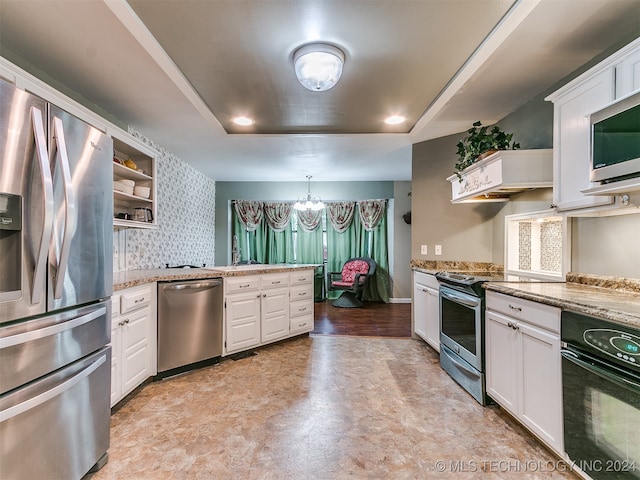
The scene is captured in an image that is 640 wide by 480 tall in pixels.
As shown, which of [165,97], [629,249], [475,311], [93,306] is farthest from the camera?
[165,97]

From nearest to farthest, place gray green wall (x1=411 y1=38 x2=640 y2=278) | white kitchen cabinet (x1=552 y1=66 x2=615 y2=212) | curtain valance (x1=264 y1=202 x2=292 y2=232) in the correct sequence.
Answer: white kitchen cabinet (x1=552 y1=66 x2=615 y2=212) → gray green wall (x1=411 y1=38 x2=640 y2=278) → curtain valance (x1=264 y1=202 x2=292 y2=232)

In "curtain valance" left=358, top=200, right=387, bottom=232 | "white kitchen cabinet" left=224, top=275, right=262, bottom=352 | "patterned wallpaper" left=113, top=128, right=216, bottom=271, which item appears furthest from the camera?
"curtain valance" left=358, top=200, right=387, bottom=232

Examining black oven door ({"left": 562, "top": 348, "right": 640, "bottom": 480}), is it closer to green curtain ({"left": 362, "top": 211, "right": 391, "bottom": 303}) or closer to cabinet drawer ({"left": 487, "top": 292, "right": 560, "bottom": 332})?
cabinet drawer ({"left": 487, "top": 292, "right": 560, "bottom": 332})

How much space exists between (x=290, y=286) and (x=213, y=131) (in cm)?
193

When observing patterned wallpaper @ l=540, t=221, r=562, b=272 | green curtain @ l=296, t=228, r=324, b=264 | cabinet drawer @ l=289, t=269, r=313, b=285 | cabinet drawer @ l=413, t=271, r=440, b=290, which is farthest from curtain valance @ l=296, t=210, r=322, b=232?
patterned wallpaper @ l=540, t=221, r=562, b=272

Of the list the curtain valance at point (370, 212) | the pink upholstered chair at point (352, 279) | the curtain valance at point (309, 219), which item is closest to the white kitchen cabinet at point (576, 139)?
the pink upholstered chair at point (352, 279)

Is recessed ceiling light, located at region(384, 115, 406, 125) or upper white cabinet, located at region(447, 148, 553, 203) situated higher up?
recessed ceiling light, located at region(384, 115, 406, 125)

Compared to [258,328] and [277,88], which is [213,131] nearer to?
[277,88]

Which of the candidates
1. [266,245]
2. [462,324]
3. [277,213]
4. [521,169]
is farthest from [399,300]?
[521,169]

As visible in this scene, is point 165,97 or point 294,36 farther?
point 165,97

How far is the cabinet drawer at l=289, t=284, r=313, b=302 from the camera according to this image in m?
3.60

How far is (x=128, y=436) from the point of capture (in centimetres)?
183

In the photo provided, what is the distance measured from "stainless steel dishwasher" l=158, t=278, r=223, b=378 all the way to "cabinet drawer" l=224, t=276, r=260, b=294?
0.11 meters

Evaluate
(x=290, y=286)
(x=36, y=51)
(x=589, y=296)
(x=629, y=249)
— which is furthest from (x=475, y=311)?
(x=36, y=51)
